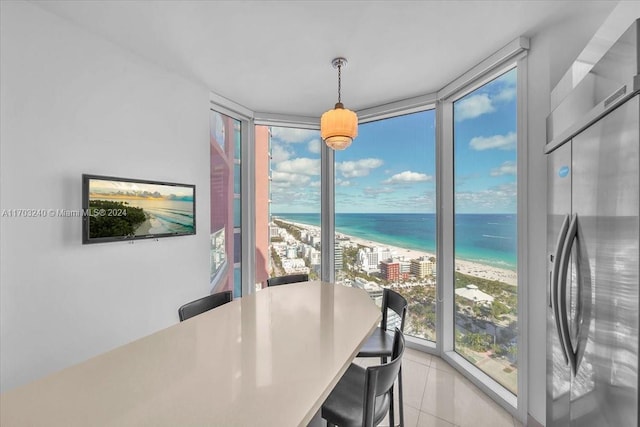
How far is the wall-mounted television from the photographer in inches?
73.4

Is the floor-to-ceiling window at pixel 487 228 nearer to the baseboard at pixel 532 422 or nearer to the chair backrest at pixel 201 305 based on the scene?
the baseboard at pixel 532 422

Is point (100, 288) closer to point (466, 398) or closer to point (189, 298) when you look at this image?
point (189, 298)

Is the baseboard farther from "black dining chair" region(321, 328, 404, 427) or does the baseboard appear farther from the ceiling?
the ceiling

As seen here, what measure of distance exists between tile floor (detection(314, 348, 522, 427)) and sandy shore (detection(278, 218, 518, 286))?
932 mm

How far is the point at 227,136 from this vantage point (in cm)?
323

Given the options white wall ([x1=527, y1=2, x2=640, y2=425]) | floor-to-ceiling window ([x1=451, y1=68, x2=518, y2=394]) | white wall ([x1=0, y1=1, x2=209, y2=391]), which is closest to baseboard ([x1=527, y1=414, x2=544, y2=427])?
white wall ([x1=527, y1=2, x2=640, y2=425])

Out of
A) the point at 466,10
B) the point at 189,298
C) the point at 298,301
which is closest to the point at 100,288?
the point at 189,298

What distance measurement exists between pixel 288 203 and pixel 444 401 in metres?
2.53

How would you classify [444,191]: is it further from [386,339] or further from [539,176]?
[386,339]

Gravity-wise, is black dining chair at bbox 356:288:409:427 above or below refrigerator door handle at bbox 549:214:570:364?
below

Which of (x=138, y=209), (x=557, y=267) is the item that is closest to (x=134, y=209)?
(x=138, y=209)

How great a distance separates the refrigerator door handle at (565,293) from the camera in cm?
115

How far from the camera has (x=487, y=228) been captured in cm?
242

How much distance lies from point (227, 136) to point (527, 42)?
2836 millimetres
